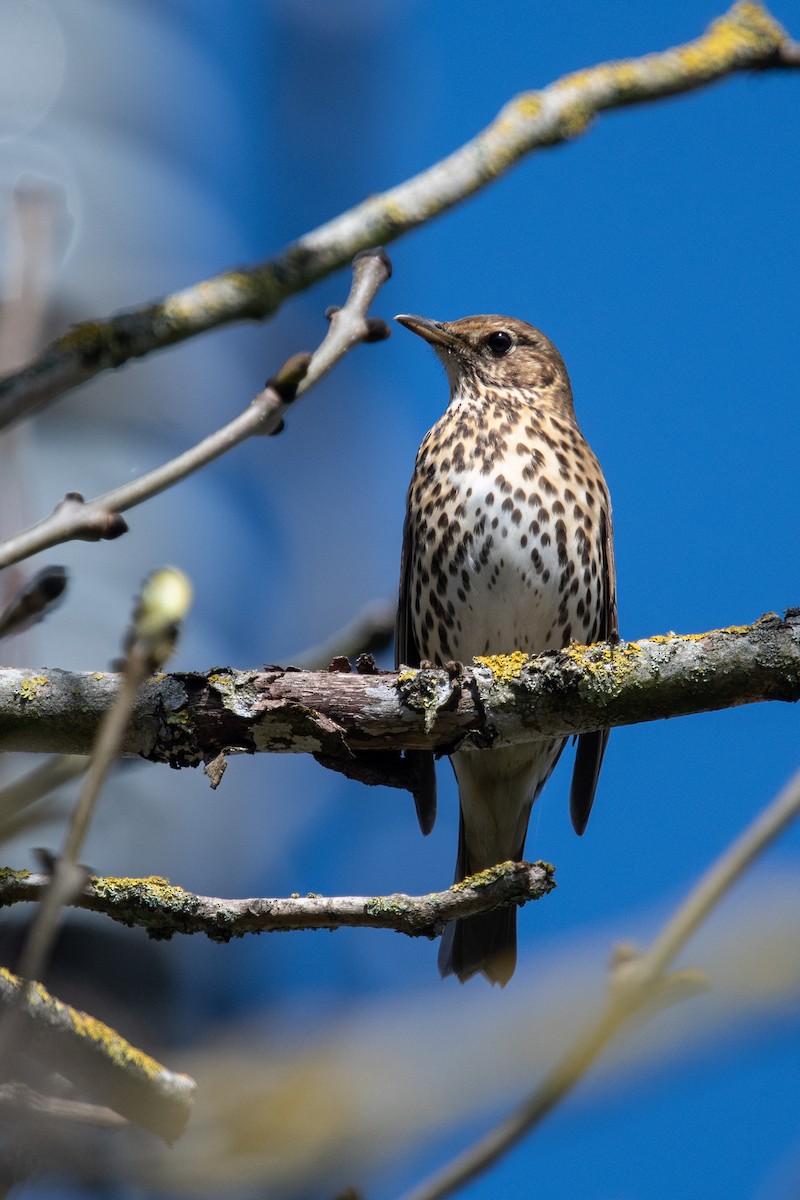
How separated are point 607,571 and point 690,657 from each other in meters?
1.94

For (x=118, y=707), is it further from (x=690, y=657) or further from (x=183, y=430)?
(x=183, y=430)

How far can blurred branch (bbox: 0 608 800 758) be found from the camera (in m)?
3.15

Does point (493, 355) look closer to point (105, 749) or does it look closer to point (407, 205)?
point (407, 205)

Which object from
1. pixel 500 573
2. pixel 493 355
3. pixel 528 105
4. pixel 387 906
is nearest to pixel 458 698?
pixel 387 906

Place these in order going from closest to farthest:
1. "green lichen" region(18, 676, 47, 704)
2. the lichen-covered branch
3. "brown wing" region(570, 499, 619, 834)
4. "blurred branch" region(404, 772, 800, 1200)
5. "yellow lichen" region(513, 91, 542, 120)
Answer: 1. "blurred branch" region(404, 772, 800, 1200)
2. the lichen-covered branch
3. "yellow lichen" region(513, 91, 542, 120)
4. "green lichen" region(18, 676, 47, 704)
5. "brown wing" region(570, 499, 619, 834)

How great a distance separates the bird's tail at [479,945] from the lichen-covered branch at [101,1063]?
8.66 ft

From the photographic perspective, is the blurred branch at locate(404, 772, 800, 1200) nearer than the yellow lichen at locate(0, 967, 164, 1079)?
Yes

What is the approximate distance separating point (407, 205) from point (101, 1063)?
51.6 inches

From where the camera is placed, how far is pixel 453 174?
2354 mm

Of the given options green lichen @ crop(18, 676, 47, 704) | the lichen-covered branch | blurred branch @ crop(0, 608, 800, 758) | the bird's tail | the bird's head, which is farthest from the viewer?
the bird's head

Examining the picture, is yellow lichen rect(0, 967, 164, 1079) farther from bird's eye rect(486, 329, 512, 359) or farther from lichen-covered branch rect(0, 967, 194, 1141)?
bird's eye rect(486, 329, 512, 359)

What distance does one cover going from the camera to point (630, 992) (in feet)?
3.80

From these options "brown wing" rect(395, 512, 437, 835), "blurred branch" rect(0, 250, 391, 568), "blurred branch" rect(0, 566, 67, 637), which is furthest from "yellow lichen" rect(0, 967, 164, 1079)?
"brown wing" rect(395, 512, 437, 835)

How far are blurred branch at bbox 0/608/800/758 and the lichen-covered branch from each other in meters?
0.82
